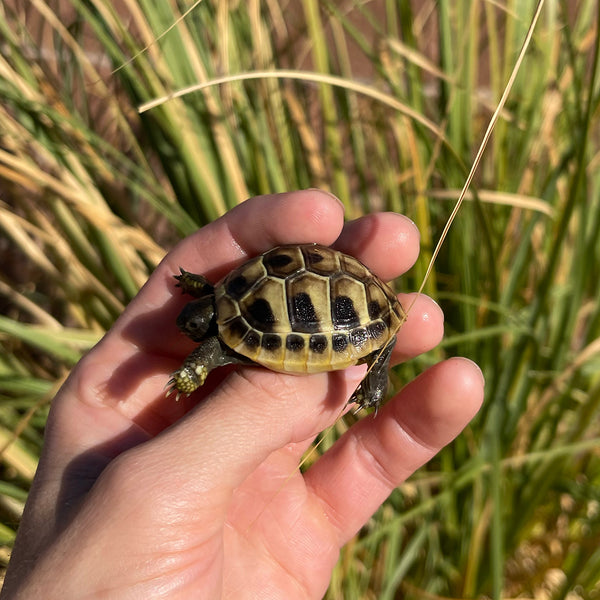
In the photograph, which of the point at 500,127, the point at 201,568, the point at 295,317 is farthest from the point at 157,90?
the point at 201,568

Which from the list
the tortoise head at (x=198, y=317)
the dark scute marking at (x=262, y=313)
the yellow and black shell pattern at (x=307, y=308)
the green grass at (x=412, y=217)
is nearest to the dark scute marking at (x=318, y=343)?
the yellow and black shell pattern at (x=307, y=308)

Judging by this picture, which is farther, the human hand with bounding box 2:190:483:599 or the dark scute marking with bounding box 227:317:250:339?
the dark scute marking with bounding box 227:317:250:339

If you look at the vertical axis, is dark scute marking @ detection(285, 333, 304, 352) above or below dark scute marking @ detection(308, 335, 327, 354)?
above

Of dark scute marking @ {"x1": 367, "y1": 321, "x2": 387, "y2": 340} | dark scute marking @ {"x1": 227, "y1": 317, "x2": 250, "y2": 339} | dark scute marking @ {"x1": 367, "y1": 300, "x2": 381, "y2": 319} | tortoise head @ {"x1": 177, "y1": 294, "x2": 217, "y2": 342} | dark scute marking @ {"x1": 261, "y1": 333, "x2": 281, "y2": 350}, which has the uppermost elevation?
tortoise head @ {"x1": 177, "y1": 294, "x2": 217, "y2": 342}

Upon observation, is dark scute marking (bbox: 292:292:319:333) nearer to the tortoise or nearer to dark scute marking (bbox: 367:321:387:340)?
the tortoise

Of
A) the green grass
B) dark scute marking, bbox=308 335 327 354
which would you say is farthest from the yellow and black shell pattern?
the green grass

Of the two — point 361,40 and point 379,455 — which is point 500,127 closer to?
point 361,40
